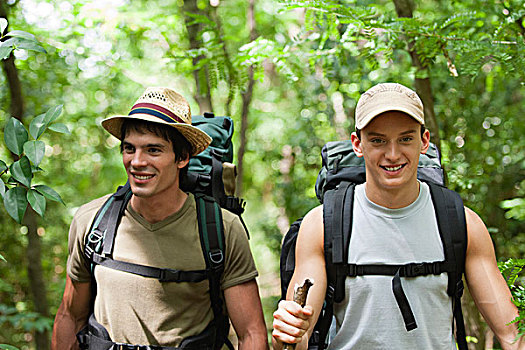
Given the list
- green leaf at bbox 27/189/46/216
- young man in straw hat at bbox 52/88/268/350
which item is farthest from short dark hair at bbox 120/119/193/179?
green leaf at bbox 27/189/46/216

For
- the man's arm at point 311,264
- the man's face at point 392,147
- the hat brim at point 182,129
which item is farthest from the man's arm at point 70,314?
the man's face at point 392,147

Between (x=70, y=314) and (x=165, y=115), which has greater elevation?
(x=165, y=115)

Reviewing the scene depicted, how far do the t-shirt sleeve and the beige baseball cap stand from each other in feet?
3.30

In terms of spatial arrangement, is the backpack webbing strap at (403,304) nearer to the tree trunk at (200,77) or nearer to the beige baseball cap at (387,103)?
the beige baseball cap at (387,103)

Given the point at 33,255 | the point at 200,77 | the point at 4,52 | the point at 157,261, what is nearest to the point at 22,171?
the point at 4,52

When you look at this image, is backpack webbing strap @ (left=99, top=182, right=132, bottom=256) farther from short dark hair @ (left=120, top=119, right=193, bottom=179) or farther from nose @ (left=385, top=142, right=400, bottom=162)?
nose @ (left=385, top=142, right=400, bottom=162)

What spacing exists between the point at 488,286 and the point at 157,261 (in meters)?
1.83

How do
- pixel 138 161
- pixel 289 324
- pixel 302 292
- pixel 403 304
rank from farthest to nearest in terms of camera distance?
pixel 138 161 → pixel 403 304 → pixel 289 324 → pixel 302 292

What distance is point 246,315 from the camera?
3.03 metres

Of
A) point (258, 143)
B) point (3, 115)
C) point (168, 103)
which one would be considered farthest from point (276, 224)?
point (168, 103)

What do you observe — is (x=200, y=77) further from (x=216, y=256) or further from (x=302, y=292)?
(x=302, y=292)

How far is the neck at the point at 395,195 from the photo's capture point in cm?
271

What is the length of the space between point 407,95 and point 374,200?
58 cm

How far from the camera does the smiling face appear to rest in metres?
2.60
